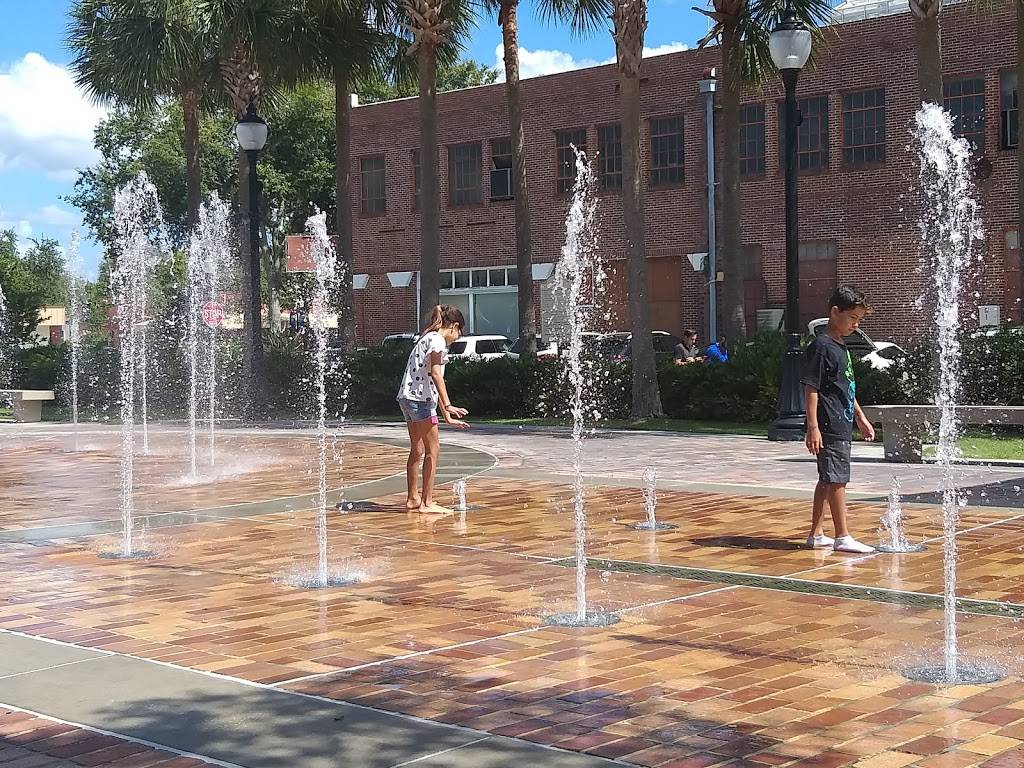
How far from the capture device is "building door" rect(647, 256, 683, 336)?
36250 mm

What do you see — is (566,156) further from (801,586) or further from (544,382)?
(801,586)

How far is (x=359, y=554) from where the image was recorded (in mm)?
8750

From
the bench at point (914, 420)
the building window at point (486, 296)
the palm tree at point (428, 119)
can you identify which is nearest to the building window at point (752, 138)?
the building window at point (486, 296)

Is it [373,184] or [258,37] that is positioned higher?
[258,37]

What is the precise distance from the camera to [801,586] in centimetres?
737

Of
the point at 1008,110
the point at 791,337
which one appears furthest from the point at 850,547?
the point at 1008,110

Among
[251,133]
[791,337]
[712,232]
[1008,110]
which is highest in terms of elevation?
[1008,110]

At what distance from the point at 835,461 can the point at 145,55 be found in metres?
23.5

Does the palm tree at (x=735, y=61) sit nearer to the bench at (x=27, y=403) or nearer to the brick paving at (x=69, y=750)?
the bench at (x=27, y=403)

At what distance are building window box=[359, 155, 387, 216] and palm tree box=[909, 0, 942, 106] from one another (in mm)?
25180

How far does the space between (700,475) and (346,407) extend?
13815mm

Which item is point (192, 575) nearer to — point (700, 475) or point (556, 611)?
point (556, 611)

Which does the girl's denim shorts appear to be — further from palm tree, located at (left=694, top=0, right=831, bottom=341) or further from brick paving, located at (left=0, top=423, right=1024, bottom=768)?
palm tree, located at (left=694, top=0, right=831, bottom=341)

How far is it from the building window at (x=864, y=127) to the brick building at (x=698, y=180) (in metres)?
0.04
